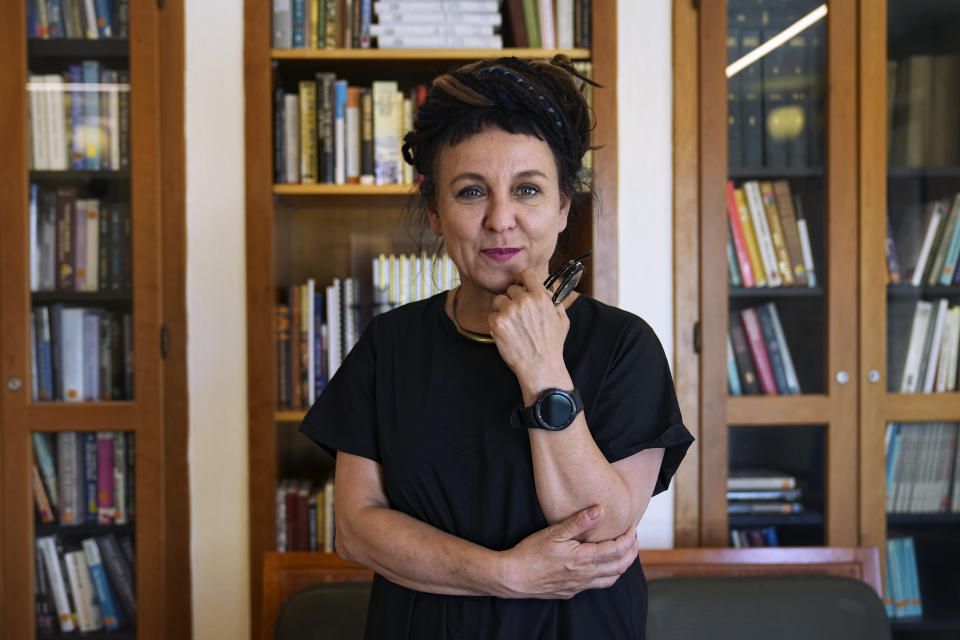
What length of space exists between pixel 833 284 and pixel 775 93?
536mm

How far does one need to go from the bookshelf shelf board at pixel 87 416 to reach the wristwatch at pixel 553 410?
1483mm

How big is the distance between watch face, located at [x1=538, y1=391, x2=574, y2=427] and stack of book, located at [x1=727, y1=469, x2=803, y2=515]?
133cm

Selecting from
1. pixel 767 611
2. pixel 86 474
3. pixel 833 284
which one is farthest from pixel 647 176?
pixel 86 474

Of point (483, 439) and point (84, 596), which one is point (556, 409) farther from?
point (84, 596)

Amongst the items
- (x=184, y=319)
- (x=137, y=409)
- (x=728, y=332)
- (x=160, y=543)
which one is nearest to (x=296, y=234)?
(x=184, y=319)

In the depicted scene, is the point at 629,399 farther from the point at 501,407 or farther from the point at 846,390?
the point at 846,390

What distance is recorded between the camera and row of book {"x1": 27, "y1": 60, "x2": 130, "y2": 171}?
2.06 m

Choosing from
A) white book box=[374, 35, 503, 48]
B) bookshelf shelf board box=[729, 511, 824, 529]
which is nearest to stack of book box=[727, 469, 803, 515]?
bookshelf shelf board box=[729, 511, 824, 529]

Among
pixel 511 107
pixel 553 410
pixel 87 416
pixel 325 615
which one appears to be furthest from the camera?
pixel 87 416

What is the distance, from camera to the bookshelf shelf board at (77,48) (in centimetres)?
205

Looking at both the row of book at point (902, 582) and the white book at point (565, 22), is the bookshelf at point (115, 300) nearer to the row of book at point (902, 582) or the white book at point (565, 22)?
the white book at point (565, 22)

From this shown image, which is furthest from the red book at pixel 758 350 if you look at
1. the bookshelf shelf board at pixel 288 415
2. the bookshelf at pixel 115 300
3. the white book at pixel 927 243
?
the bookshelf at pixel 115 300

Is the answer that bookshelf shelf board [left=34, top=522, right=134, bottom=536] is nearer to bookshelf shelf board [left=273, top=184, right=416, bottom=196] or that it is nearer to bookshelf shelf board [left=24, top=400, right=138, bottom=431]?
bookshelf shelf board [left=24, top=400, right=138, bottom=431]

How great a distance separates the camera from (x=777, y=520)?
2.11 metres
